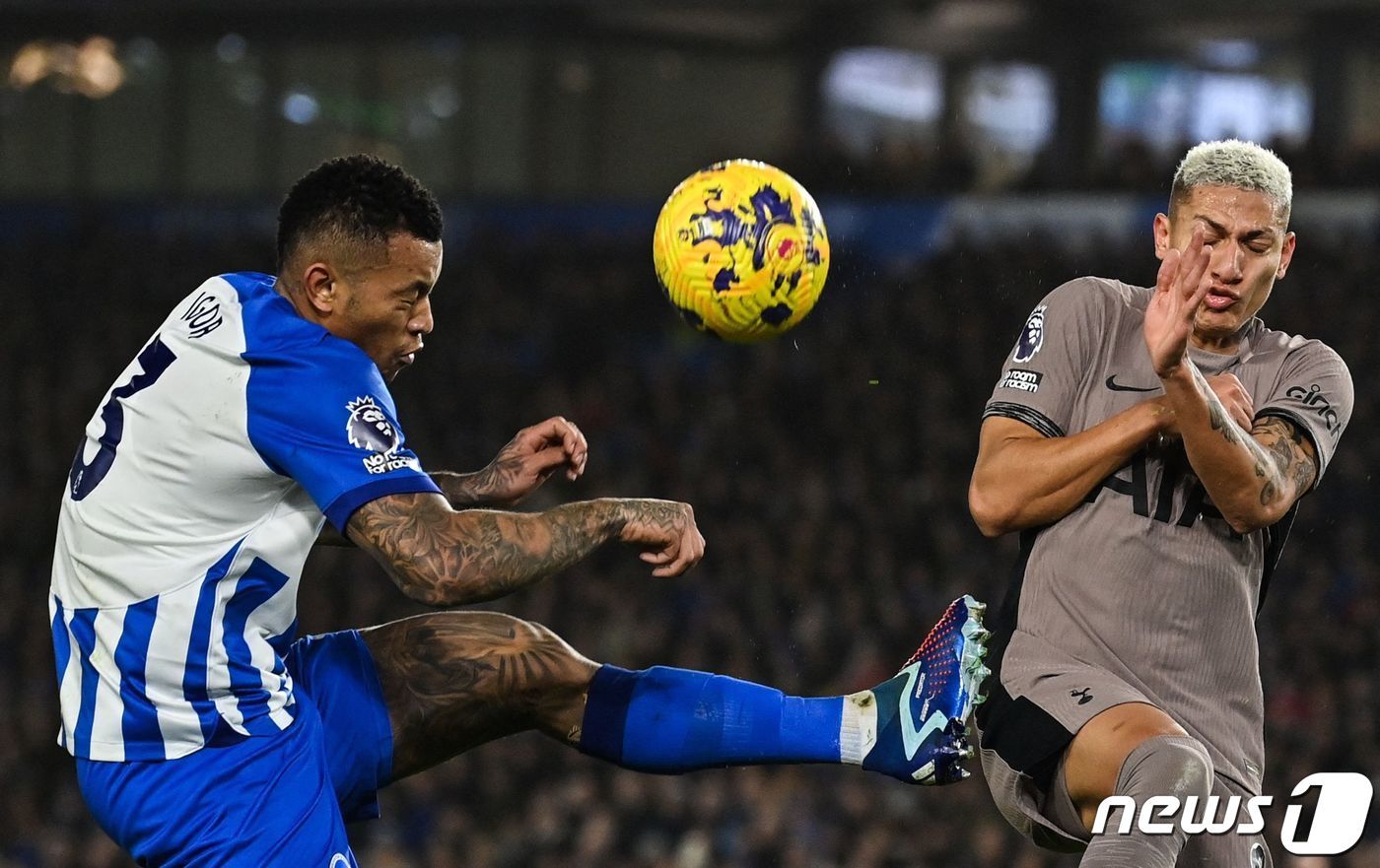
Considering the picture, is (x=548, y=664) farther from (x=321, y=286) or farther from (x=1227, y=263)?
(x=1227, y=263)

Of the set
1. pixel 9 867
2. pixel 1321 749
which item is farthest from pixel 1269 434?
pixel 9 867

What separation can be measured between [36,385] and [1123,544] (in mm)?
16357

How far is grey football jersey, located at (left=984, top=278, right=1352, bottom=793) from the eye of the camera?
400cm

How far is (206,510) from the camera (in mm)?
3928

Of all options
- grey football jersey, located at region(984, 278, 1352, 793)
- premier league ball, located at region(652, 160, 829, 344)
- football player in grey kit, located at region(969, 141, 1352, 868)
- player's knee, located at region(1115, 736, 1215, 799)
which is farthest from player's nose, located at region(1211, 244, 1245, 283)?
premier league ball, located at region(652, 160, 829, 344)

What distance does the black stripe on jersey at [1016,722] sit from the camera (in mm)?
3900

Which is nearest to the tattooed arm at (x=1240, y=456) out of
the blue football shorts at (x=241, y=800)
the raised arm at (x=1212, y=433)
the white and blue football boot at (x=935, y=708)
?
the raised arm at (x=1212, y=433)

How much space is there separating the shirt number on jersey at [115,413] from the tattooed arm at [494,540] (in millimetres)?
643

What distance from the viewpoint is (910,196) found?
1959 centimetres

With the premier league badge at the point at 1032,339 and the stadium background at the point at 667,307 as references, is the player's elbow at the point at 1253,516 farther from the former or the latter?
the premier league badge at the point at 1032,339

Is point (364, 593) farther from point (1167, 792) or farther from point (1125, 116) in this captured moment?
point (1125, 116)

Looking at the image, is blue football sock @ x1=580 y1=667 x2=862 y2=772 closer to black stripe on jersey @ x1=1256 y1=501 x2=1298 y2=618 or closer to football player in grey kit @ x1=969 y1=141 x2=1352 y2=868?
football player in grey kit @ x1=969 y1=141 x2=1352 y2=868

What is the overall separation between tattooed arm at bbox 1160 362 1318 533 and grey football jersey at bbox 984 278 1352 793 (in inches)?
3.0

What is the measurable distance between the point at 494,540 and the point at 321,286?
2.46 ft
